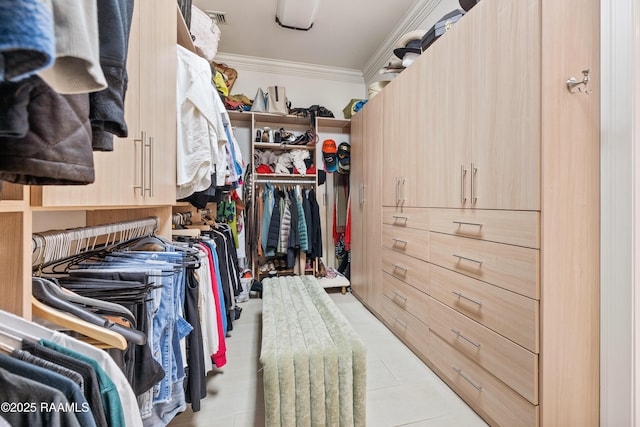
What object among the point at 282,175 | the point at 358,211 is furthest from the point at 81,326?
the point at 282,175

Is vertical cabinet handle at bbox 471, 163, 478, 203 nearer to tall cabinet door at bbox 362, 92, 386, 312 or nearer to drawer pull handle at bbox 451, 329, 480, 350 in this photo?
drawer pull handle at bbox 451, 329, 480, 350

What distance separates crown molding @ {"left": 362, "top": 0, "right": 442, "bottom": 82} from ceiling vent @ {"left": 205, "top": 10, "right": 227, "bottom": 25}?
1.68 meters

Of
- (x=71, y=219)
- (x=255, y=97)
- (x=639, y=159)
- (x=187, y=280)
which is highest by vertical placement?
(x=255, y=97)

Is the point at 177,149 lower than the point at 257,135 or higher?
lower

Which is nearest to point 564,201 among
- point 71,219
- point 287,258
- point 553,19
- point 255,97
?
point 553,19

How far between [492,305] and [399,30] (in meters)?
2.73

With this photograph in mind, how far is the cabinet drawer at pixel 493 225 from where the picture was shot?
117 centimetres

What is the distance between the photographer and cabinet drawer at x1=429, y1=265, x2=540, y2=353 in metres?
1.17

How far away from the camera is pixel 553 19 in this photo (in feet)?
3.69

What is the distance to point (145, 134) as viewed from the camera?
101cm

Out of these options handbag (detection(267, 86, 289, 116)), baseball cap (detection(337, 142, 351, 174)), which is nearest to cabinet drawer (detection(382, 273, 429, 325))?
baseball cap (detection(337, 142, 351, 174))

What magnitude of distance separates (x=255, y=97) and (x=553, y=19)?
9.58ft

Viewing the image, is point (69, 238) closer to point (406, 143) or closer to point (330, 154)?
point (406, 143)

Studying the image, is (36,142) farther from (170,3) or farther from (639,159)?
(639,159)
